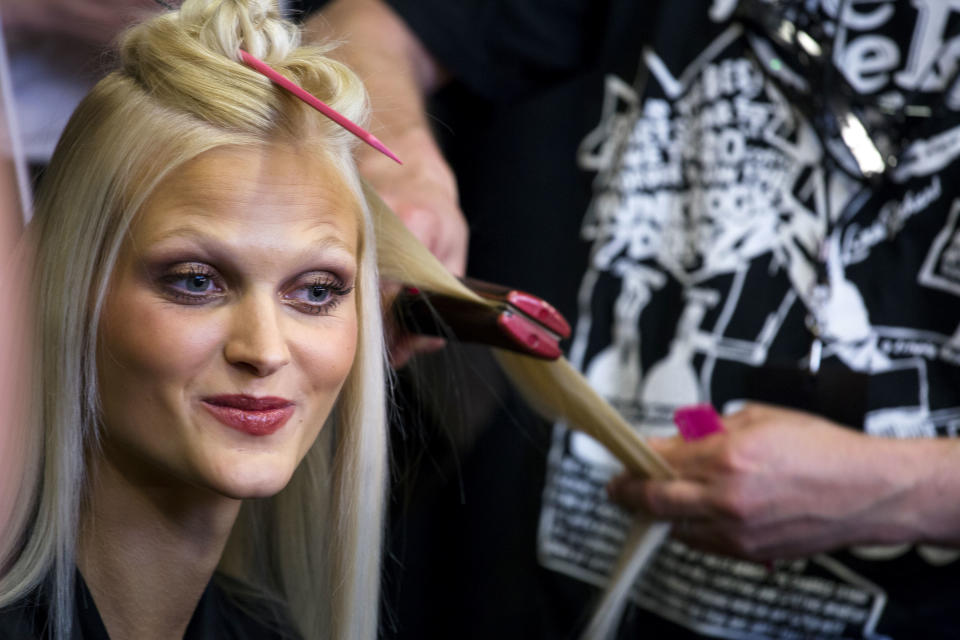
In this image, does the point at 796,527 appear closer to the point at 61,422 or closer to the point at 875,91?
the point at 875,91

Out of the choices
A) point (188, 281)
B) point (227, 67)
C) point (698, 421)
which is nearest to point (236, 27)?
point (227, 67)

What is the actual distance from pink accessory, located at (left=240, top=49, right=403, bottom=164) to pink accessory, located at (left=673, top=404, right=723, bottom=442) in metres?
0.37

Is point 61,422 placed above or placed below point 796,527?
above

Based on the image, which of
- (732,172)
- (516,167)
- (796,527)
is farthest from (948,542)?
(516,167)

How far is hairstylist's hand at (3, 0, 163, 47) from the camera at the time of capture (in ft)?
1.75

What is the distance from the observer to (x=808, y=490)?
70cm

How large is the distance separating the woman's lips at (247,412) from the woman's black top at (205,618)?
0.36 ft

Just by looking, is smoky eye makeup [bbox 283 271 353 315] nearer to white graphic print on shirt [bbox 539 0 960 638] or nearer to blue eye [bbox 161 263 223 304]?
blue eye [bbox 161 263 223 304]

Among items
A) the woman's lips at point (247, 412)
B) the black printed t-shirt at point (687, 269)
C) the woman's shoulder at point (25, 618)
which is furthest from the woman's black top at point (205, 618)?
the black printed t-shirt at point (687, 269)

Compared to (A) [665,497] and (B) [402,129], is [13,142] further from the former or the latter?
(A) [665,497]

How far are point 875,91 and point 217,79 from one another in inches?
21.7

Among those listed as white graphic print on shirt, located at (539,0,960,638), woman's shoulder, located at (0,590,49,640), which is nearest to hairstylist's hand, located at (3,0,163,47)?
woman's shoulder, located at (0,590,49,640)

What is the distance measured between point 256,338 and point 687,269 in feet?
1.58

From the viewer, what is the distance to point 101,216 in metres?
0.45
